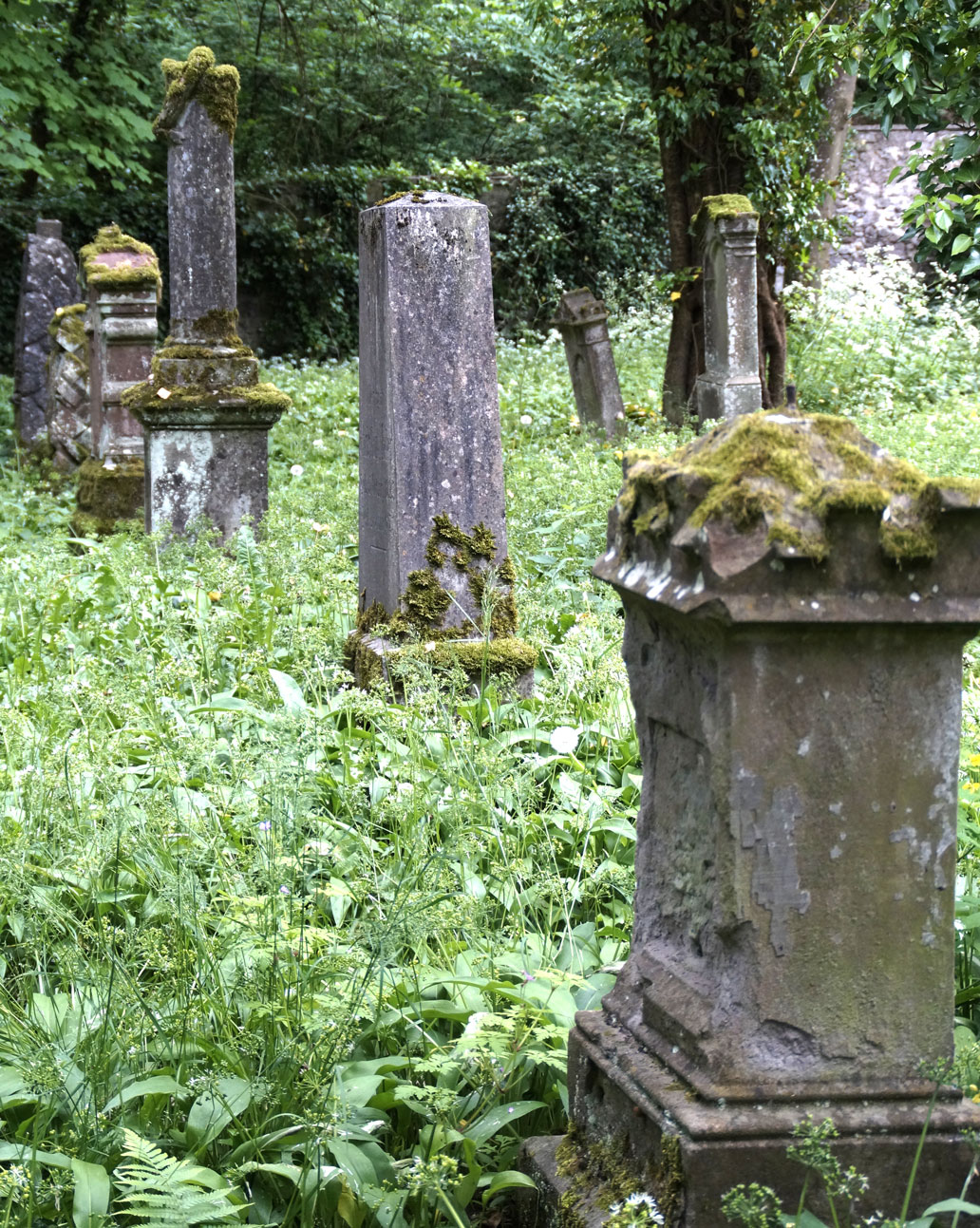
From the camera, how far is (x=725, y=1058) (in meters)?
1.74

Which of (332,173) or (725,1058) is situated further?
(332,173)

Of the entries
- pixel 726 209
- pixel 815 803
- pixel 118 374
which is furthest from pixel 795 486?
pixel 118 374

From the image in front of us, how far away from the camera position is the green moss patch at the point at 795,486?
1.63 m

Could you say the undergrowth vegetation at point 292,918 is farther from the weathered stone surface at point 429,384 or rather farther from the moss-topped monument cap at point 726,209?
the moss-topped monument cap at point 726,209

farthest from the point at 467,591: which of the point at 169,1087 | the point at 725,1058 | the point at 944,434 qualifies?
the point at 944,434

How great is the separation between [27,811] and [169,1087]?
3.68 ft

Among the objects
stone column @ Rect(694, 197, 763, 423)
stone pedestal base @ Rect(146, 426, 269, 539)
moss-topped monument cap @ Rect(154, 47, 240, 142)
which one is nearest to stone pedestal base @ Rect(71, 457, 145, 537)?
stone pedestal base @ Rect(146, 426, 269, 539)

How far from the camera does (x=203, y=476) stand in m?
7.08

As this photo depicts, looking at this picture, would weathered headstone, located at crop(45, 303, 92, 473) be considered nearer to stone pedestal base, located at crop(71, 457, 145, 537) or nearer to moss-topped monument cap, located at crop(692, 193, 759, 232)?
stone pedestal base, located at crop(71, 457, 145, 537)

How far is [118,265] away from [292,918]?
785cm

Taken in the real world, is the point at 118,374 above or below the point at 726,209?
below

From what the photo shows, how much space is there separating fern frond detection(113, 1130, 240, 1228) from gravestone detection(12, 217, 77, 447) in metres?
10.6

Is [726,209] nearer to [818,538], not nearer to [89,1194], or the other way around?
[818,538]

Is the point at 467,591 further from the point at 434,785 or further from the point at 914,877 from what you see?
the point at 914,877
